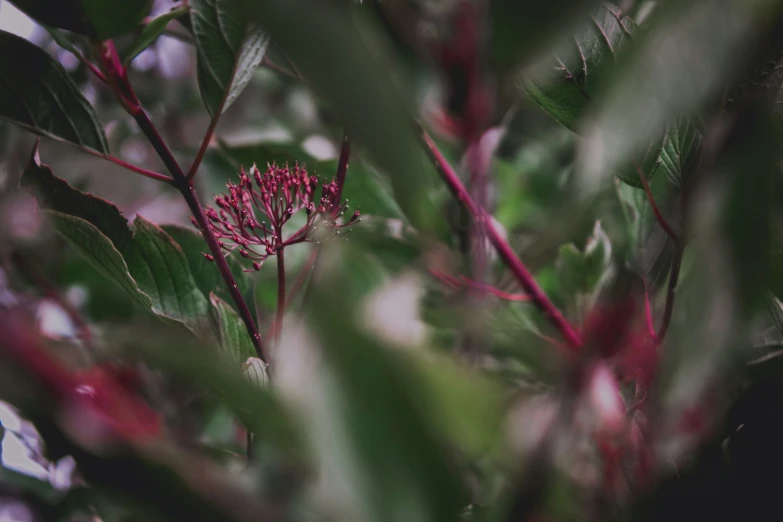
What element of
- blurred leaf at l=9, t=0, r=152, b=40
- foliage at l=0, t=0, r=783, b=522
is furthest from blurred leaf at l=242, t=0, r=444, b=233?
blurred leaf at l=9, t=0, r=152, b=40

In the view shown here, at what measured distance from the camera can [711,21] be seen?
203 millimetres

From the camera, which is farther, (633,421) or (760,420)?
(633,421)

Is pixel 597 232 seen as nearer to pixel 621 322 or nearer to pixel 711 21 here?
pixel 621 322

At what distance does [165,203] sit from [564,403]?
1153 millimetres

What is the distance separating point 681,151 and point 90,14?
34cm

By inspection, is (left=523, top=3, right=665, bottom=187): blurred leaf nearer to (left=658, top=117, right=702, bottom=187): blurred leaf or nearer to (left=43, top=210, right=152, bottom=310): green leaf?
(left=658, top=117, right=702, bottom=187): blurred leaf

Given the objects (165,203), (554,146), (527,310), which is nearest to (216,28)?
(527,310)

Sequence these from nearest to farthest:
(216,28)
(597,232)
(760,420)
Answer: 1. (760,420)
2. (216,28)
3. (597,232)

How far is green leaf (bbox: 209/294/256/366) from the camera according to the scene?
0.40 metres

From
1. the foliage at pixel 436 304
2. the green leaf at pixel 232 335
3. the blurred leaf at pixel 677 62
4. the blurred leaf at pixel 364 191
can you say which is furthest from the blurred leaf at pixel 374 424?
the blurred leaf at pixel 364 191

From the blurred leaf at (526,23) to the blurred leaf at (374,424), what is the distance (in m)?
0.10

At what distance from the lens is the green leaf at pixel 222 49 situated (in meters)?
0.39

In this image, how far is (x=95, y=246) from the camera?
0.37 metres

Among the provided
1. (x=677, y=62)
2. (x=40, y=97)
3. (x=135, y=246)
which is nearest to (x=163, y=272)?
(x=135, y=246)
